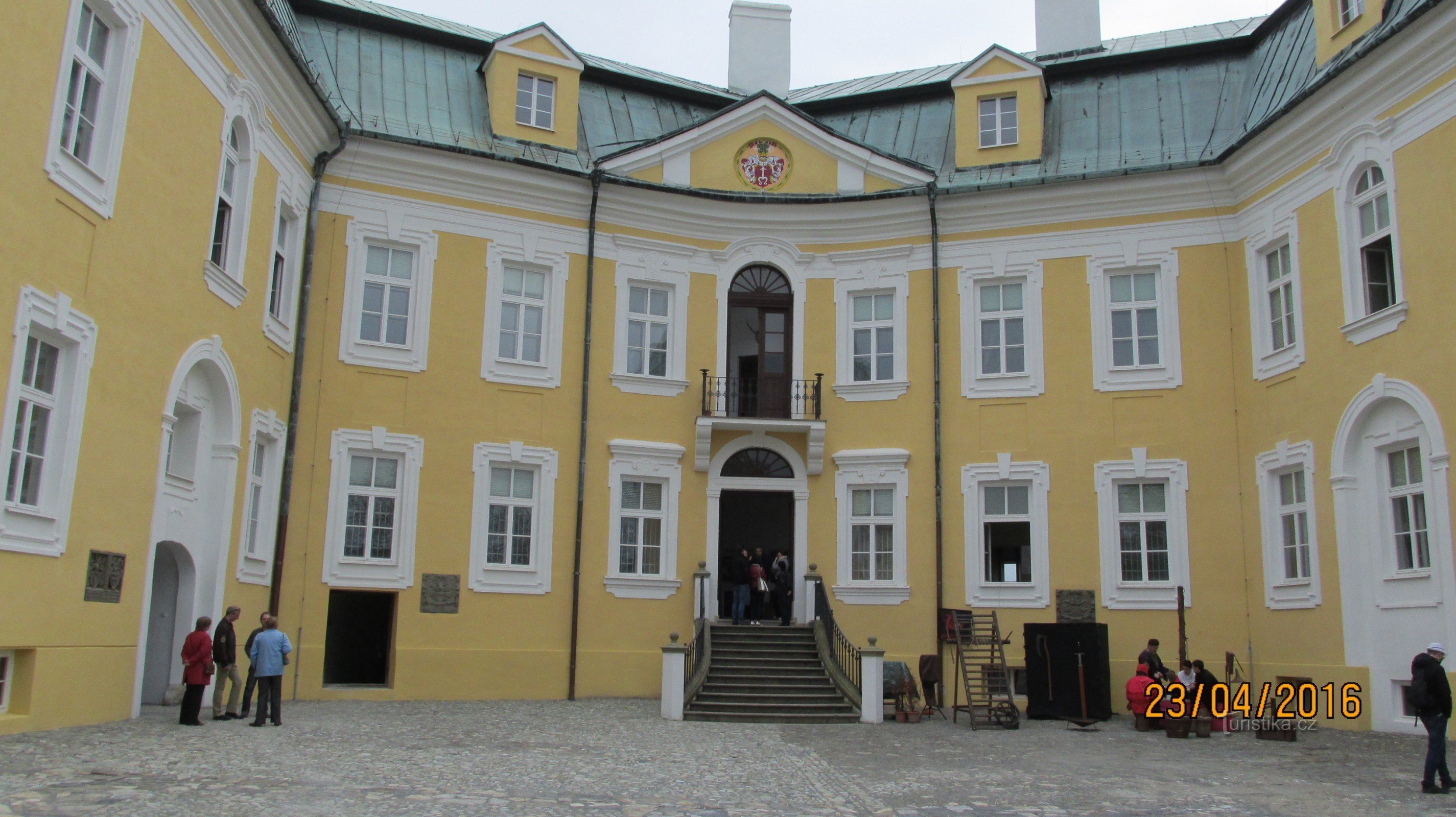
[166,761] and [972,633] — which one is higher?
[972,633]

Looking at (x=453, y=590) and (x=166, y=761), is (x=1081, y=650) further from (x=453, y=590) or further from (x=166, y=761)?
(x=166, y=761)

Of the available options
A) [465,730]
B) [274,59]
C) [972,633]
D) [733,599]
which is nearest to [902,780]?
[465,730]

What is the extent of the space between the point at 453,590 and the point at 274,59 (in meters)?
8.25

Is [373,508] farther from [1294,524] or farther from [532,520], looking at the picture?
[1294,524]

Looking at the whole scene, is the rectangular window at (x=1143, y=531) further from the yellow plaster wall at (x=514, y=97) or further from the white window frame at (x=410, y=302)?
the white window frame at (x=410, y=302)

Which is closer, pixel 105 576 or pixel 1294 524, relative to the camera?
pixel 105 576

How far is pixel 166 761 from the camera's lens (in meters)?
10.5

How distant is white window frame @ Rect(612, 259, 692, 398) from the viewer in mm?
20828

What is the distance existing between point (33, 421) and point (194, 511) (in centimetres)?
388

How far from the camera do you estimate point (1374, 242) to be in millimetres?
16406

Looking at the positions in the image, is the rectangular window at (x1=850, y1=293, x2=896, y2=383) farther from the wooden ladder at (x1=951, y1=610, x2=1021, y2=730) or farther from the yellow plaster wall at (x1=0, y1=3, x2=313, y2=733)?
A: the yellow plaster wall at (x1=0, y1=3, x2=313, y2=733)

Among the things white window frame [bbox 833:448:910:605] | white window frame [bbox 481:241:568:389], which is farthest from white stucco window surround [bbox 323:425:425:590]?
white window frame [bbox 833:448:910:605]

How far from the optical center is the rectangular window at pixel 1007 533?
20.1 meters

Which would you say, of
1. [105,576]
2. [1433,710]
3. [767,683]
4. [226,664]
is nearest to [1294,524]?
[1433,710]
